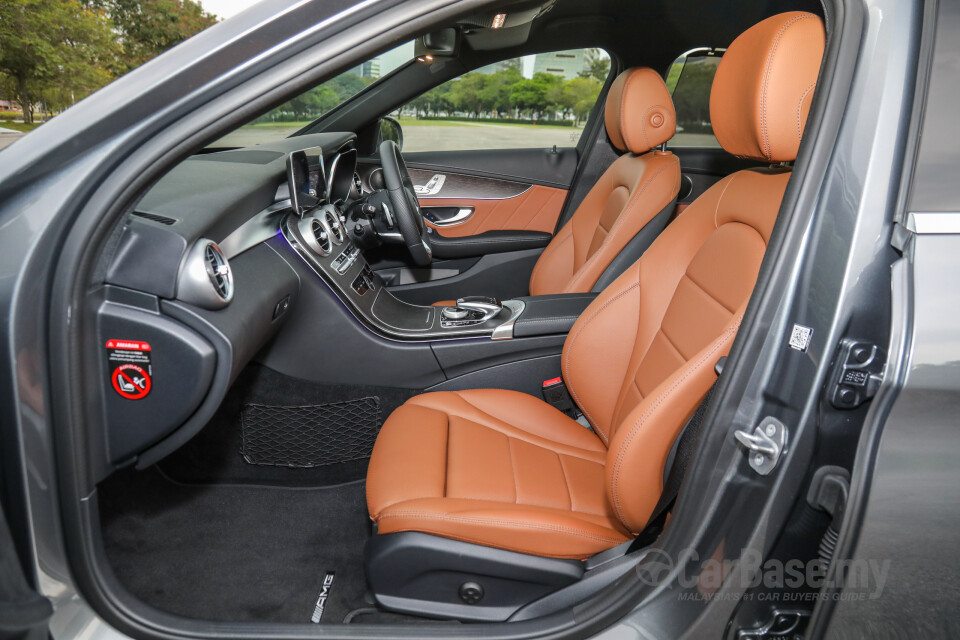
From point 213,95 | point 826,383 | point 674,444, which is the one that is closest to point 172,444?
point 213,95

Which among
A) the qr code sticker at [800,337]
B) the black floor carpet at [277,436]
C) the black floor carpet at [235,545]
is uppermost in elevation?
the qr code sticker at [800,337]

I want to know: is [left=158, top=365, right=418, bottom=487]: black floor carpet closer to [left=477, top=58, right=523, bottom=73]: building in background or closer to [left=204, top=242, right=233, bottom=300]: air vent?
[left=204, top=242, right=233, bottom=300]: air vent

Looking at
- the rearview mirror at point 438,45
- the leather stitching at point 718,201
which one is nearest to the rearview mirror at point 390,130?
the rearview mirror at point 438,45

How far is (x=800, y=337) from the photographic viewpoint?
2.66 ft

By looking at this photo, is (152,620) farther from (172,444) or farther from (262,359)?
(262,359)

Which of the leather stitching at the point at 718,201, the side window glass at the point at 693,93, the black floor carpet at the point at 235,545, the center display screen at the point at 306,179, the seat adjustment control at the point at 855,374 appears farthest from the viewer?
the side window glass at the point at 693,93

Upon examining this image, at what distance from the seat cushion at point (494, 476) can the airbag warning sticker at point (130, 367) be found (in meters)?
0.48

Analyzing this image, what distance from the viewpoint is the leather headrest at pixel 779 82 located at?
97 centimetres

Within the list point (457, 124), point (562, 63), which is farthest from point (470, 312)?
point (562, 63)

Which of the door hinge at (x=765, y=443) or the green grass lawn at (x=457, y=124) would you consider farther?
the green grass lawn at (x=457, y=124)

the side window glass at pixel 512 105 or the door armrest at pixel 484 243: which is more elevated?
the side window glass at pixel 512 105

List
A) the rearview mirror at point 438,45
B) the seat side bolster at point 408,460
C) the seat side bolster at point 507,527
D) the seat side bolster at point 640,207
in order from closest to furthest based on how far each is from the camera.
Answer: the seat side bolster at point 507,527 → the seat side bolster at point 408,460 → the seat side bolster at point 640,207 → the rearview mirror at point 438,45

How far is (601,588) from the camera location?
113 centimetres

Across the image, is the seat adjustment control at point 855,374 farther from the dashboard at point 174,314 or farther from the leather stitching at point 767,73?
the dashboard at point 174,314
